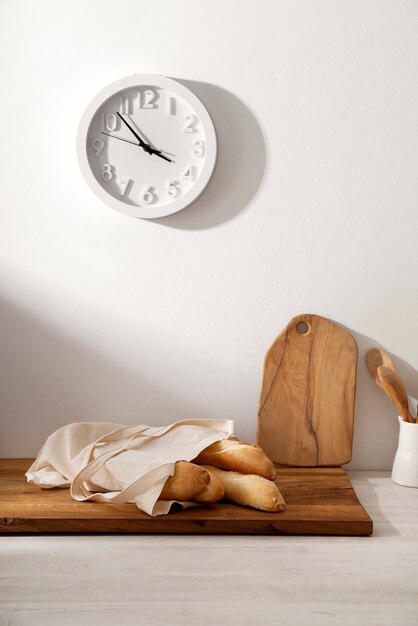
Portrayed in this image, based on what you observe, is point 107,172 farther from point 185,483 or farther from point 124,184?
point 185,483

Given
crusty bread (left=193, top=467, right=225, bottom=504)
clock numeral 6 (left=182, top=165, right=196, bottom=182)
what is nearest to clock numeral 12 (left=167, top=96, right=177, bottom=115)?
clock numeral 6 (left=182, top=165, right=196, bottom=182)

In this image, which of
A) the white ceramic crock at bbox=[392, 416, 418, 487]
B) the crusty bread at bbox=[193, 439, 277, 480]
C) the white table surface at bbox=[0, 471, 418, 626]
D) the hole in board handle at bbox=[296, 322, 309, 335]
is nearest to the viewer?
the white table surface at bbox=[0, 471, 418, 626]

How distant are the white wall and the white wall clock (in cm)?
4

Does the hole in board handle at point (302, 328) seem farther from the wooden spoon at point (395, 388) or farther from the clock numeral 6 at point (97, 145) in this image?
the clock numeral 6 at point (97, 145)

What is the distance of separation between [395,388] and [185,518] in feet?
1.72

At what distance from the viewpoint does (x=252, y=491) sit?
3.69 ft

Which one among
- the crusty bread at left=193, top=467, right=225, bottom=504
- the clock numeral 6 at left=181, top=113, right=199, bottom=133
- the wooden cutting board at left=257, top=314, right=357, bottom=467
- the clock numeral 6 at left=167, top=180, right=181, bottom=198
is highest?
the clock numeral 6 at left=181, top=113, right=199, bottom=133

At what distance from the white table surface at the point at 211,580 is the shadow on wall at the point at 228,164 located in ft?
2.25

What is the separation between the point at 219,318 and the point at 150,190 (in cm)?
32

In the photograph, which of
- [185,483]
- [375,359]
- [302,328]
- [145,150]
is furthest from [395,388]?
[145,150]

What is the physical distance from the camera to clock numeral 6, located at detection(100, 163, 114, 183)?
4.63ft

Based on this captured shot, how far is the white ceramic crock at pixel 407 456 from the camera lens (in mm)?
1323

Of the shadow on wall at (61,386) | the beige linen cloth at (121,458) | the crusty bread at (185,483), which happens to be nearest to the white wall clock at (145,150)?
the shadow on wall at (61,386)

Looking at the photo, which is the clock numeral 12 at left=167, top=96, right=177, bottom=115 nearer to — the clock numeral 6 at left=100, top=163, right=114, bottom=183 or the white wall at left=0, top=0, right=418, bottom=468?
the white wall at left=0, top=0, right=418, bottom=468
